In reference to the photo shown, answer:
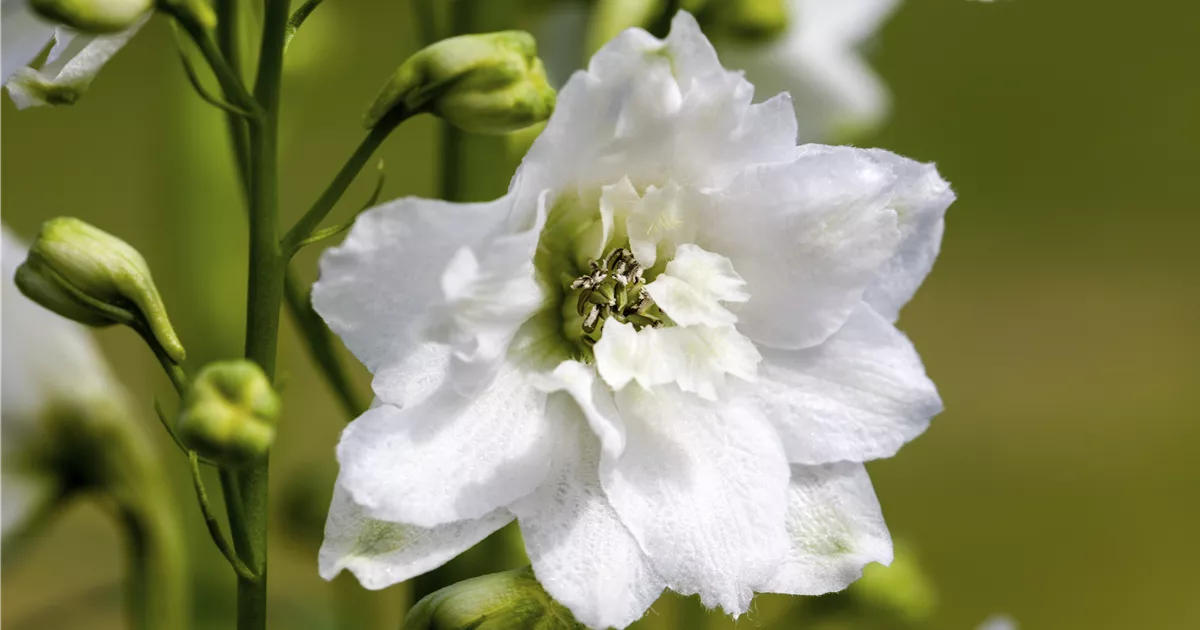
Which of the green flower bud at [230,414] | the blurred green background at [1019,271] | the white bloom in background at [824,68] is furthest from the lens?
the blurred green background at [1019,271]

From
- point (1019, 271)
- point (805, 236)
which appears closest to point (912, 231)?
point (805, 236)

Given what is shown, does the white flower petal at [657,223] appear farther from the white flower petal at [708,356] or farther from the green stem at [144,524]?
the green stem at [144,524]

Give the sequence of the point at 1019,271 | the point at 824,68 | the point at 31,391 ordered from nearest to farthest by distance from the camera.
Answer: the point at 31,391, the point at 824,68, the point at 1019,271

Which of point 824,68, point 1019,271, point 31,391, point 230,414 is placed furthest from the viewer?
point 1019,271

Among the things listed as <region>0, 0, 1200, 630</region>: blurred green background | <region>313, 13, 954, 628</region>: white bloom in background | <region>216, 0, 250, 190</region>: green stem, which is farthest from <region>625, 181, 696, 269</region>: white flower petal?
<region>0, 0, 1200, 630</region>: blurred green background

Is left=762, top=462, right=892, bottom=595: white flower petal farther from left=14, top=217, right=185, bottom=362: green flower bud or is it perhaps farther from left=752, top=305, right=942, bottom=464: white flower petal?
left=14, top=217, right=185, bottom=362: green flower bud

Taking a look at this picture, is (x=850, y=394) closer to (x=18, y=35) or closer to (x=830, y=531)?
(x=830, y=531)

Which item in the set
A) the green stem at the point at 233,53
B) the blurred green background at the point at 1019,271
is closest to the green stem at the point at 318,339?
the green stem at the point at 233,53

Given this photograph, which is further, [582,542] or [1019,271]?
[1019,271]
